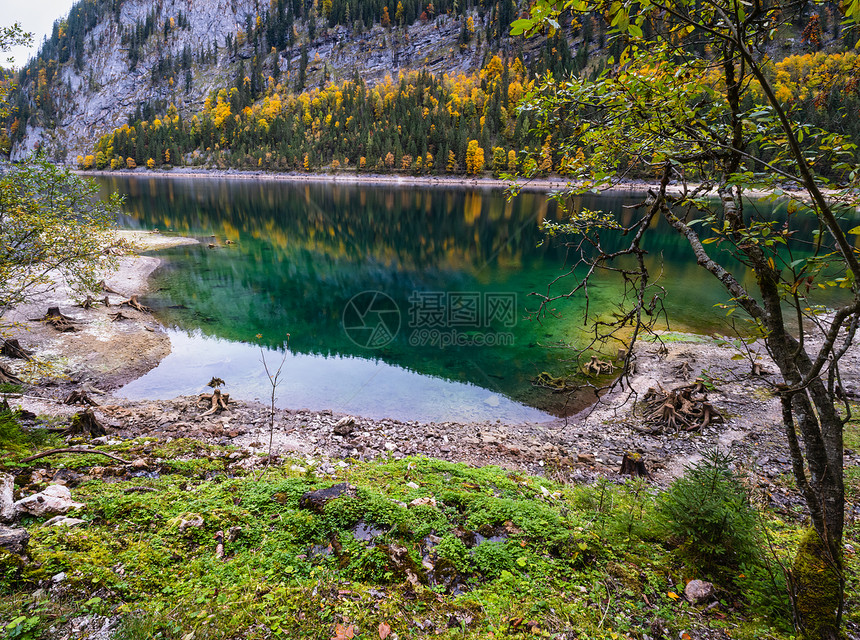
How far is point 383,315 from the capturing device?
Answer: 70.4 ft

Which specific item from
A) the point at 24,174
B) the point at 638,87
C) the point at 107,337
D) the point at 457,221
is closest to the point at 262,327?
the point at 107,337

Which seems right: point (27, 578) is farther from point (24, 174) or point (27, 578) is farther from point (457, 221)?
point (457, 221)

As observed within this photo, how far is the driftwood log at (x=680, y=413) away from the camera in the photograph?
10.7 metres

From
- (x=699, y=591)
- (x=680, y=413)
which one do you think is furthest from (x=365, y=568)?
(x=680, y=413)

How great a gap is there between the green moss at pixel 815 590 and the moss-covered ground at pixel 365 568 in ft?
0.60

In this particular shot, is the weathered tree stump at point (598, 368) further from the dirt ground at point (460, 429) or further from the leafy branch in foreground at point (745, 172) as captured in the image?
the leafy branch in foreground at point (745, 172)

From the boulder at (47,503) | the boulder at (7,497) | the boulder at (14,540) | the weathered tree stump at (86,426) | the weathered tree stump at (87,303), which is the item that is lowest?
the weathered tree stump at (86,426)

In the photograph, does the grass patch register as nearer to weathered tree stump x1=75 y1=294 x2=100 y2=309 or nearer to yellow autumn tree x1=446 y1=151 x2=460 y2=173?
weathered tree stump x1=75 y1=294 x2=100 y2=309

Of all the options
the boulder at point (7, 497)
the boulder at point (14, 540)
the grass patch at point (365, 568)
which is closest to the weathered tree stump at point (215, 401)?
the grass patch at point (365, 568)

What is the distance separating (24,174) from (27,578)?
814 cm

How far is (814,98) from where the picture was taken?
3.54 meters

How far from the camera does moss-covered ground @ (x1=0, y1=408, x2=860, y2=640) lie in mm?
3504

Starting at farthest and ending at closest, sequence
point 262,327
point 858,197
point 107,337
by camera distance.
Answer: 1. point 262,327
2. point 107,337
3. point 858,197

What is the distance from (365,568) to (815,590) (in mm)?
4011
